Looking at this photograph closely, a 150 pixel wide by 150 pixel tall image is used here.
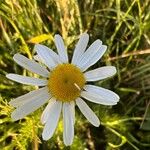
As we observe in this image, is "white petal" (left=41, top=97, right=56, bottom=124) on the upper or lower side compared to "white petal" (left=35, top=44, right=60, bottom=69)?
lower

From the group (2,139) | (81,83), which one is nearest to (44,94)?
(81,83)

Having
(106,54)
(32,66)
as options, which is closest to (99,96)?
(32,66)

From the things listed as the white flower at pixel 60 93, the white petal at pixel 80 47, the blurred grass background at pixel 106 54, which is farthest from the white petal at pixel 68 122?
the blurred grass background at pixel 106 54

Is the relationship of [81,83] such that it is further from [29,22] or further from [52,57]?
[29,22]

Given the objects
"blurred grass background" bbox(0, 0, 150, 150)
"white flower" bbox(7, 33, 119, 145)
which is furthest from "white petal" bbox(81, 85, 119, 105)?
"blurred grass background" bbox(0, 0, 150, 150)

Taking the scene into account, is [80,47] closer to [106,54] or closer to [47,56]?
[47,56]

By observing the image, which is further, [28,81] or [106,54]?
[106,54]

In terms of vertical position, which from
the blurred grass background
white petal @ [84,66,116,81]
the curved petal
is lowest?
the blurred grass background

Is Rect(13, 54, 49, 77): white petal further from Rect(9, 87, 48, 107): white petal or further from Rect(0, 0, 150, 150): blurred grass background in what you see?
Rect(0, 0, 150, 150): blurred grass background
